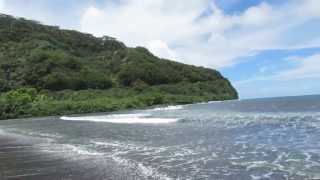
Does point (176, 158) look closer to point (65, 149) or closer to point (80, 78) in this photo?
point (65, 149)

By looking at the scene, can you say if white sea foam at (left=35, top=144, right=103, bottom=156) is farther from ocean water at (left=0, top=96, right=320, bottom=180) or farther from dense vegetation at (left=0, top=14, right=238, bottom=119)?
dense vegetation at (left=0, top=14, right=238, bottom=119)

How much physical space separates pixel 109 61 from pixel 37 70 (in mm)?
44863

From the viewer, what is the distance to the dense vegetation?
97125 millimetres

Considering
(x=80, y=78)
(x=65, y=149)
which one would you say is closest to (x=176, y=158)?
(x=65, y=149)

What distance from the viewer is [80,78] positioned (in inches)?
5330

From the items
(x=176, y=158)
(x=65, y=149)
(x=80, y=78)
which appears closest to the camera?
(x=176, y=158)

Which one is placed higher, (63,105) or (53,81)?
(53,81)

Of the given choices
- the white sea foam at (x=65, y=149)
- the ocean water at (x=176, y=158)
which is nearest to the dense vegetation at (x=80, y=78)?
the white sea foam at (x=65, y=149)

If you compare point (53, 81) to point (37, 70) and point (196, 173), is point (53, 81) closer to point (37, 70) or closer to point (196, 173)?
point (37, 70)

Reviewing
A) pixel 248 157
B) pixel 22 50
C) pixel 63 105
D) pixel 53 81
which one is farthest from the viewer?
pixel 22 50

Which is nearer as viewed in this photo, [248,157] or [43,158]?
[248,157]

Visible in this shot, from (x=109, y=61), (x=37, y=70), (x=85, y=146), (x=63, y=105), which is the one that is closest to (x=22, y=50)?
(x=37, y=70)

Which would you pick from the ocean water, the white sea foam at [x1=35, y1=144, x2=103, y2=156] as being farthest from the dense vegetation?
the ocean water

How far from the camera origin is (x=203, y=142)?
22.0 metres
